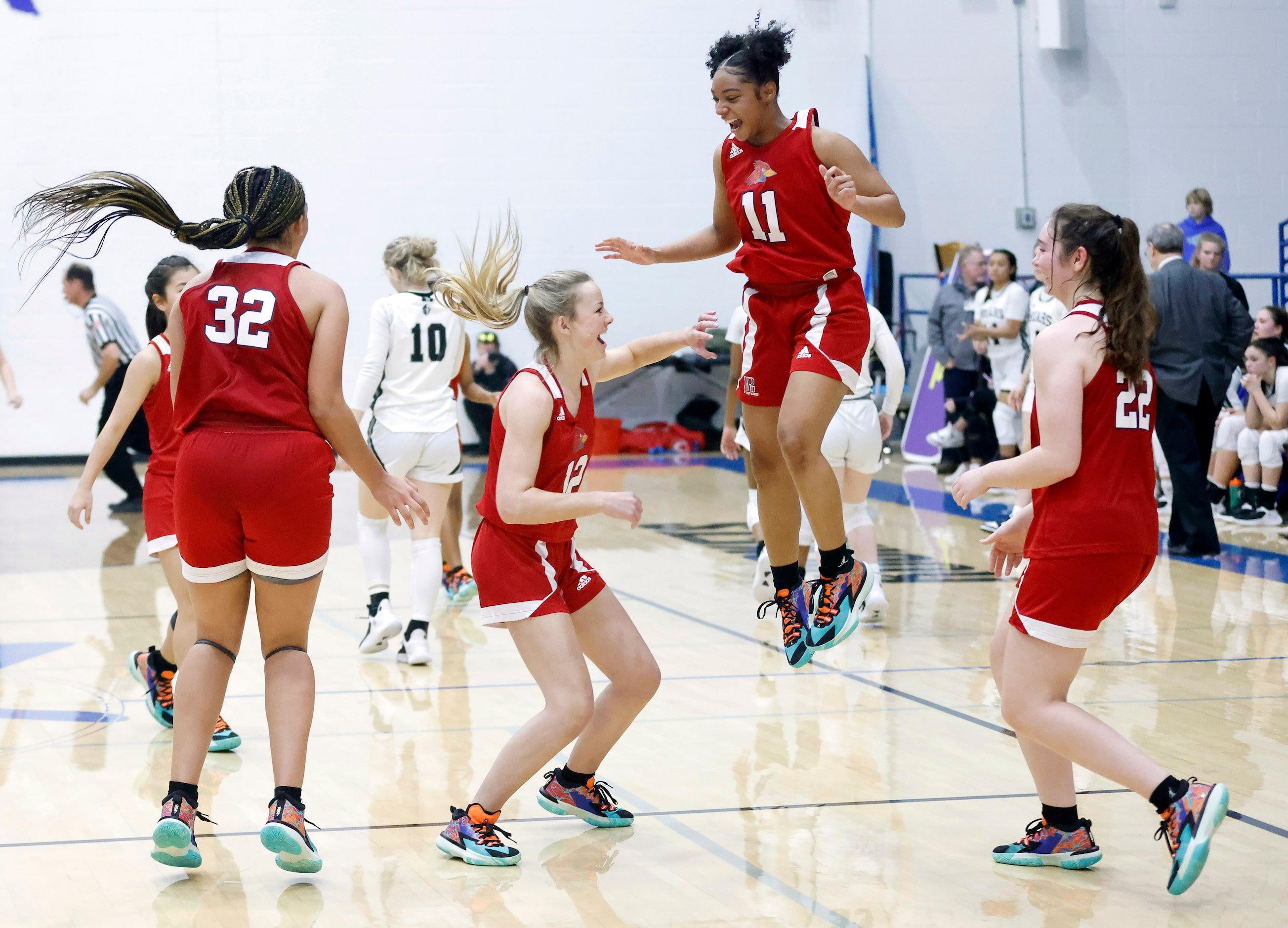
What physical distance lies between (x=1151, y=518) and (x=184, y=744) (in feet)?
8.23

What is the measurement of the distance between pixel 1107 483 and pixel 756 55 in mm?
1907

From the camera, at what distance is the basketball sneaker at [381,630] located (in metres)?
6.25

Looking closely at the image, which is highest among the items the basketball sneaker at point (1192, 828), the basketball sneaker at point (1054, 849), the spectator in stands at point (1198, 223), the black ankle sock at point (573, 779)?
the spectator in stands at point (1198, 223)

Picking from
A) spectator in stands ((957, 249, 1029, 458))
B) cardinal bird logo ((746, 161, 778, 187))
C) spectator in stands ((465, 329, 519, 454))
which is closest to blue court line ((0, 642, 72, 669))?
cardinal bird logo ((746, 161, 778, 187))

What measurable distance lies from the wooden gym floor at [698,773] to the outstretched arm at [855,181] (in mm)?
1805

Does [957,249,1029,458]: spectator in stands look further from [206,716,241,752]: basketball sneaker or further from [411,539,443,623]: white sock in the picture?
[206,716,241,752]: basketball sneaker

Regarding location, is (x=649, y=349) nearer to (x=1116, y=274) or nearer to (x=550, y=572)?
(x=550, y=572)

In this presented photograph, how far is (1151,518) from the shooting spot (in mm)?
3438

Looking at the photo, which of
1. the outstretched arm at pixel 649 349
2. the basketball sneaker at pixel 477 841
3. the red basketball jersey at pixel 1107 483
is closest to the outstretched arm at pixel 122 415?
the outstretched arm at pixel 649 349

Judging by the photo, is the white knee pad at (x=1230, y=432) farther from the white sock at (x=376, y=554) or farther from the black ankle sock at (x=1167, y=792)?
the black ankle sock at (x=1167, y=792)

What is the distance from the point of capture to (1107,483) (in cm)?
339

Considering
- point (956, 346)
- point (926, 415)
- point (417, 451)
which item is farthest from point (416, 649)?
point (926, 415)

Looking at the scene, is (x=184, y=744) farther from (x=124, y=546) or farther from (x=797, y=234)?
(x=124, y=546)

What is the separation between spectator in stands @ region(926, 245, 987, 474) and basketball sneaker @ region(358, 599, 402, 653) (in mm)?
7504
